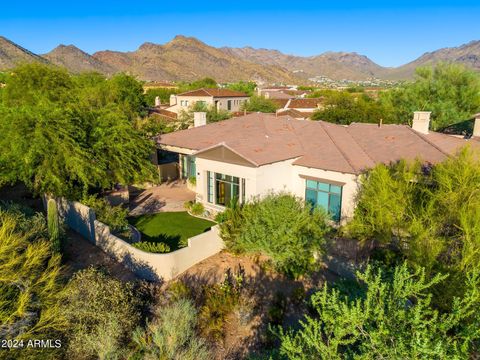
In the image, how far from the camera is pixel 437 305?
39.1 feet

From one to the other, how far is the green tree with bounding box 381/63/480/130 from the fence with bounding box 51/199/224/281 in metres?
35.2

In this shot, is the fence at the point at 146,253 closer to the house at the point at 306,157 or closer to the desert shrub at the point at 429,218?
the house at the point at 306,157

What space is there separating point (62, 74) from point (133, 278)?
129 ft

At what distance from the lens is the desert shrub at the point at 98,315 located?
36.3 ft

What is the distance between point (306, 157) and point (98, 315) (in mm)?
14640

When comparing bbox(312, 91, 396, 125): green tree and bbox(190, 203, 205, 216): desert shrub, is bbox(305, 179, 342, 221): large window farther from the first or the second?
bbox(312, 91, 396, 125): green tree

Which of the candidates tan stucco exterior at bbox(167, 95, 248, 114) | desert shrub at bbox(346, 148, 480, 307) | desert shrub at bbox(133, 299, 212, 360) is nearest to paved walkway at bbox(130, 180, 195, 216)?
desert shrub at bbox(133, 299, 212, 360)

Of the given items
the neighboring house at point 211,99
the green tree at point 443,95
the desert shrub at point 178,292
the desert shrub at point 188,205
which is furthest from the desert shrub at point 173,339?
the neighboring house at point 211,99

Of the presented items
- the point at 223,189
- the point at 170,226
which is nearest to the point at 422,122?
the point at 223,189

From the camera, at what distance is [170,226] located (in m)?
20.3

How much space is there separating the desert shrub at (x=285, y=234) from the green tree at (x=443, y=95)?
105 ft

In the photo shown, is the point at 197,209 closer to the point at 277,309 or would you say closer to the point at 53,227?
the point at 53,227

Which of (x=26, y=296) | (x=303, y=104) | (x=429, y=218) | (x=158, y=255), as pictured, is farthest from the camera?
(x=303, y=104)

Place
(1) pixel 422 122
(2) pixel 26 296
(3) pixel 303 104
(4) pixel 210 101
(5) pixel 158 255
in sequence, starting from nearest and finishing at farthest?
(2) pixel 26 296 → (5) pixel 158 255 → (1) pixel 422 122 → (4) pixel 210 101 → (3) pixel 303 104
